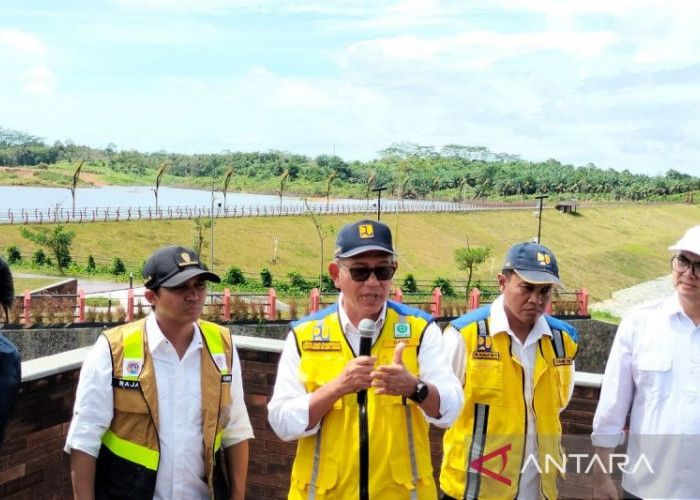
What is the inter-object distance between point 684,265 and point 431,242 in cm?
5408

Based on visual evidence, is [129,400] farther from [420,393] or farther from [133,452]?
[420,393]

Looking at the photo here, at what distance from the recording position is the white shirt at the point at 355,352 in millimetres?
2795

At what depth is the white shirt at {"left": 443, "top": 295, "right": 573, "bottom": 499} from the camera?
323 centimetres

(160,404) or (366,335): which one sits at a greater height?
(366,335)

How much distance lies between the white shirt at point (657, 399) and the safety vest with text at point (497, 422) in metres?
0.22

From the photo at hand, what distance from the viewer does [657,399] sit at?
3.00 meters

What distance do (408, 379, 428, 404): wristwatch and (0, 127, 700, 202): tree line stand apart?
262ft

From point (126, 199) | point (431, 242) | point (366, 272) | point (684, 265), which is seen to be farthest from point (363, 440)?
point (126, 199)

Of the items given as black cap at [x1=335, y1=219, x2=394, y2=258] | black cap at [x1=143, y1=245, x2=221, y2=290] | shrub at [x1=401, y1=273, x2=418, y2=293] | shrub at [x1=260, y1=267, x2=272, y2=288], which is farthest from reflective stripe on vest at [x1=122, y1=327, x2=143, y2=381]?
shrub at [x1=401, y1=273, x2=418, y2=293]

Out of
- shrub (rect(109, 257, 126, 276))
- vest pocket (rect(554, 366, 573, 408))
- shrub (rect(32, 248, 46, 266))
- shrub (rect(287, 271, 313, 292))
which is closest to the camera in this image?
vest pocket (rect(554, 366, 573, 408))

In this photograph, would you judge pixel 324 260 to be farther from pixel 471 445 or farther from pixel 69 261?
pixel 471 445

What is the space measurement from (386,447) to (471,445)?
0.59 meters

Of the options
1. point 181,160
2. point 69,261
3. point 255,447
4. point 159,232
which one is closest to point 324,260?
point 159,232

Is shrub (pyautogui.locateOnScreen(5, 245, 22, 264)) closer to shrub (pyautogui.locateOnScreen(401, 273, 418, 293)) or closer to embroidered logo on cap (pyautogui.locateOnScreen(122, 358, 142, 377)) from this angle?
shrub (pyautogui.locateOnScreen(401, 273, 418, 293))
